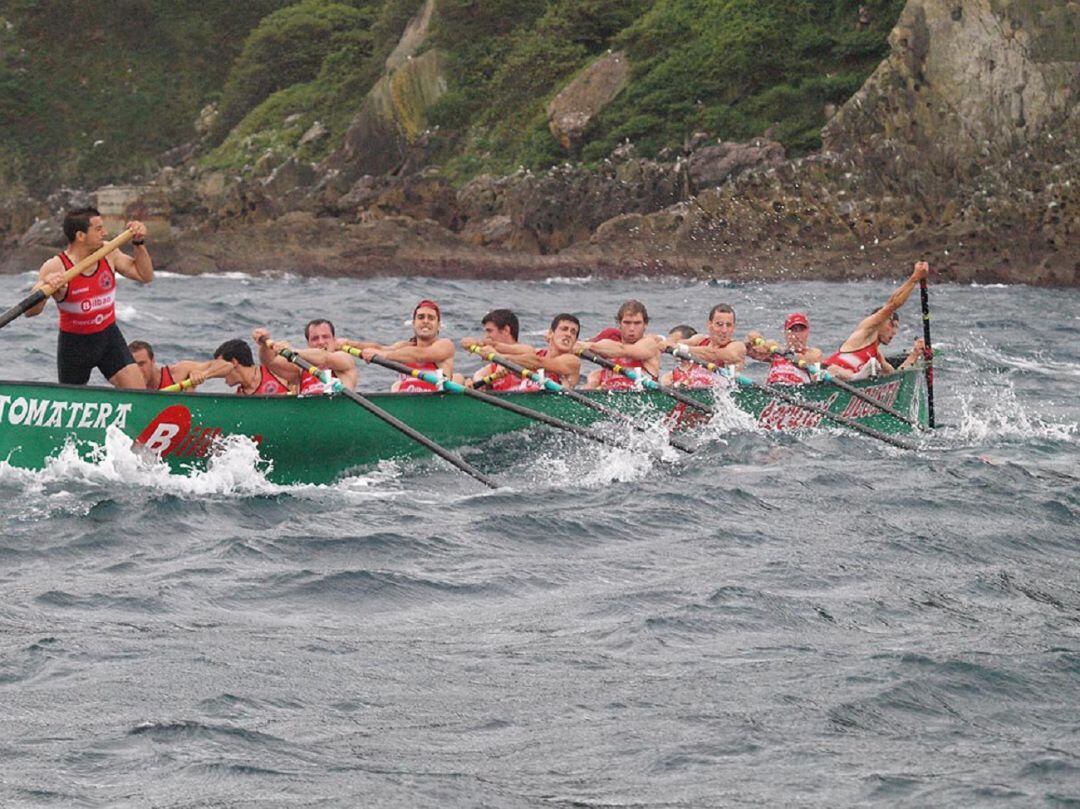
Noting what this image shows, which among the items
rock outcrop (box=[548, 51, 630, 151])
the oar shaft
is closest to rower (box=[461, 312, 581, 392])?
the oar shaft

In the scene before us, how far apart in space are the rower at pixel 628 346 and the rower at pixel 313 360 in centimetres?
237

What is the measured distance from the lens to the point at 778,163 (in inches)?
1624

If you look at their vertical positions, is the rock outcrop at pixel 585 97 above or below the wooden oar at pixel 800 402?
above

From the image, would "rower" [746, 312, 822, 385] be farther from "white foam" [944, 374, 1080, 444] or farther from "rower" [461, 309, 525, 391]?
"rower" [461, 309, 525, 391]

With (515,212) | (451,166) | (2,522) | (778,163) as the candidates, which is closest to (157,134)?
(451,166)

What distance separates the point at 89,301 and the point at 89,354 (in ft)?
1.47

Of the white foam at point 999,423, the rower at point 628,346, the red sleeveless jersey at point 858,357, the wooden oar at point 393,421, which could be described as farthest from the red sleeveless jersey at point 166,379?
the white foam at point 999,423

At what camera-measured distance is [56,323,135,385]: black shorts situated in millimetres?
12836

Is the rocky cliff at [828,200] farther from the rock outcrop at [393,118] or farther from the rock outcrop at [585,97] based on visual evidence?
the rock outcrop at [393,118]

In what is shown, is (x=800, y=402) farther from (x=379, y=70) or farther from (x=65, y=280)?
(x=379, y=70)

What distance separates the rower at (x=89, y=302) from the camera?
12.5 m

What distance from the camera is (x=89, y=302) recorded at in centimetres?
1265

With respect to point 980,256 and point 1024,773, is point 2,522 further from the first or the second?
point 980,256

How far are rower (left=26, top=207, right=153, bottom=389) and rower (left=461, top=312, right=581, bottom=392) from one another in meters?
3.11
